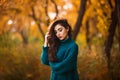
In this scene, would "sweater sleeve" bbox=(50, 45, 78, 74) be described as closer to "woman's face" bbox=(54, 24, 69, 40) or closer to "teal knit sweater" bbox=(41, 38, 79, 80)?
"teal knit sweater" bbox=(41, 38, 79, 80)

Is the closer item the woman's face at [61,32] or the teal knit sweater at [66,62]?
the teal knit sweater at [66,62]

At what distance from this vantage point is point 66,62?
6.07m

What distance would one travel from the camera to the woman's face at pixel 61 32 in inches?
246

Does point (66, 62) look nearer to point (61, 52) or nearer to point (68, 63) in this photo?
point (68, 63)

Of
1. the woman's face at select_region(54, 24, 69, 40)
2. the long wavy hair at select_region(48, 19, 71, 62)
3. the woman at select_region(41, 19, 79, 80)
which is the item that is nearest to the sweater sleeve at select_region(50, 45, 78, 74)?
the woman at select_region(41, 19, 79, 80)

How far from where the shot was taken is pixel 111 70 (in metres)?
10.1

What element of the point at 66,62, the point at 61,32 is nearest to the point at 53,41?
the point at 61,32

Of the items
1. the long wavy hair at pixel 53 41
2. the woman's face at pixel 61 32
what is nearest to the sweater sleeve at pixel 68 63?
the long wavy hair at pixel 53 41

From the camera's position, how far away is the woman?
20.0 ft

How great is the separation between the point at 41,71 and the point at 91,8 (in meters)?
4.12

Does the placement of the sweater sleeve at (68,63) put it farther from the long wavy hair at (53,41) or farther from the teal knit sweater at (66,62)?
the long wavy hair at (53,41)

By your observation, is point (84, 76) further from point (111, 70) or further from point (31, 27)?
point (31, 27)

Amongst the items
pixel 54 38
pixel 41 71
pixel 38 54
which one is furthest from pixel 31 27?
pixel 54 38

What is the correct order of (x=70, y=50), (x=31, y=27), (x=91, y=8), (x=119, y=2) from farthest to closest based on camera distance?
1. (x=31, y=27)
2. (x=91, y=8)
3. (x=119, y=2)
4. (x=70, y=50)
